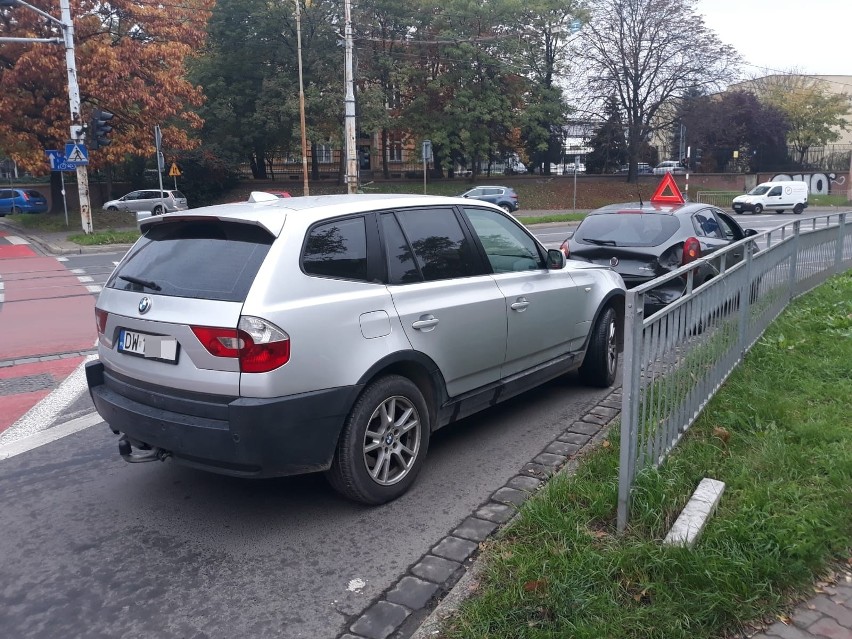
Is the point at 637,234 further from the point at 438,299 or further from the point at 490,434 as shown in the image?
the point at 438,299

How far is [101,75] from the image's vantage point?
2772 cm

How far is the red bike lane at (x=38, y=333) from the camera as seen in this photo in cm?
715

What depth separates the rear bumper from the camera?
12.6 feet

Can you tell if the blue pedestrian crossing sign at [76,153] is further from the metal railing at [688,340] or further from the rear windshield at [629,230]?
the metal railing at [688,340]

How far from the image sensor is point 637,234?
9.11 metres

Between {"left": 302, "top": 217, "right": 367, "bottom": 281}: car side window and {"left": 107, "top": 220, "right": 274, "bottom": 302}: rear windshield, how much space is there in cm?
26

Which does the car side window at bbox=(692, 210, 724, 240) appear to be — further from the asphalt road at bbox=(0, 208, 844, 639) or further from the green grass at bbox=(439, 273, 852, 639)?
the asphalt road at bbox=(0, 208, 844, 639)

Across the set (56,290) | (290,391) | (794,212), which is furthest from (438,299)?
(794,212)

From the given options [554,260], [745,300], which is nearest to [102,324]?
[554,260]

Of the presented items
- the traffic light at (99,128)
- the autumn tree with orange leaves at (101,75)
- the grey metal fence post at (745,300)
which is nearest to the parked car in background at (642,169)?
the autumn tree with orange leaves at (101,75)

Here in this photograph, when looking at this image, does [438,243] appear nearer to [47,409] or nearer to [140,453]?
[140,453]

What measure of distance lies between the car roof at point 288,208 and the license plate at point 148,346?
0.74 m

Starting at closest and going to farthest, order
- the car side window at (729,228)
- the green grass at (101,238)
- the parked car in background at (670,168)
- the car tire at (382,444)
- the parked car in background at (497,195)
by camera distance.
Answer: the car tire at (382,444), the car side window at (729,228), the green grass at (101,238), the parked car in background at (497,195), the parked car in background at (670,168)

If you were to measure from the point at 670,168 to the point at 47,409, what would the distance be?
184 feet
